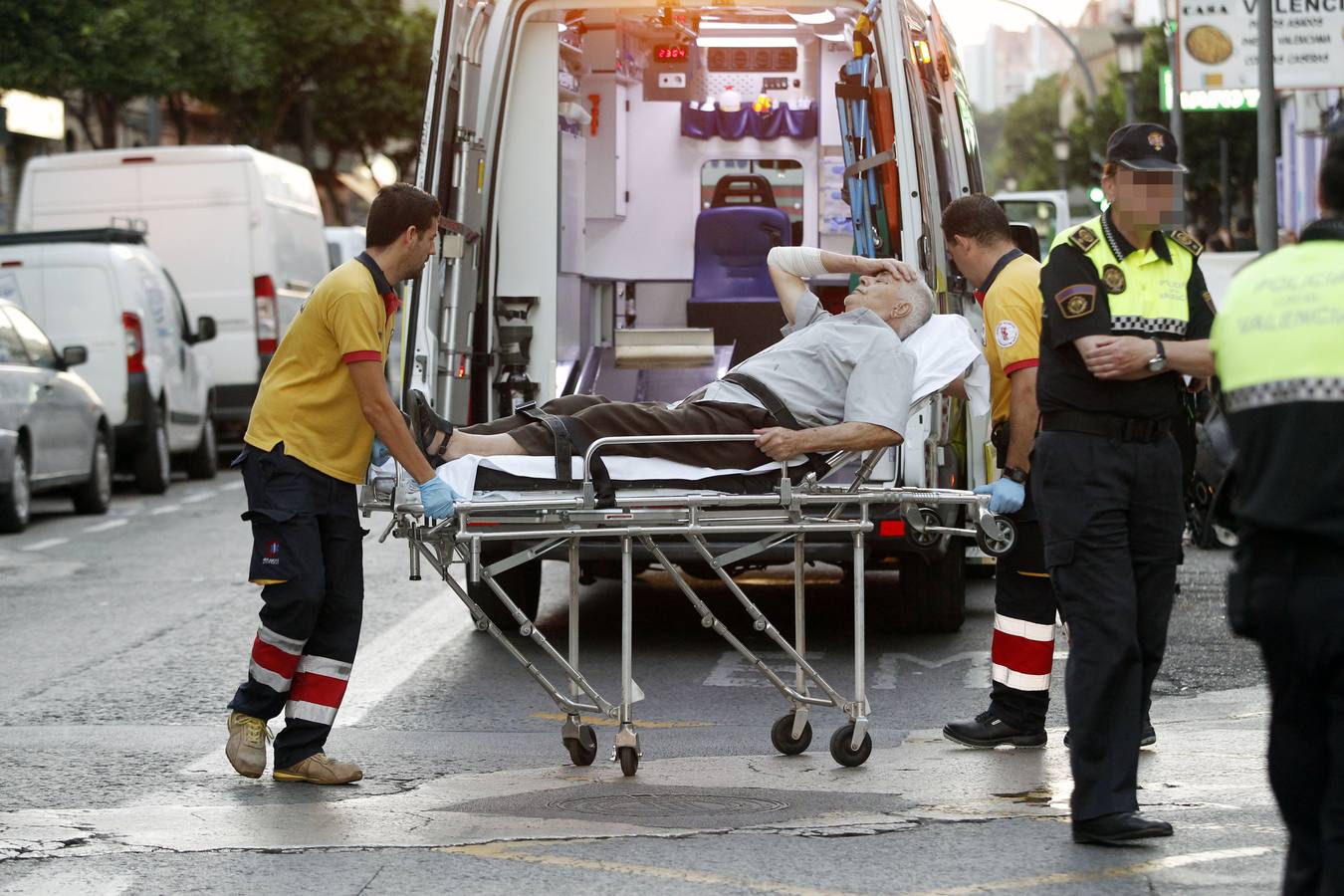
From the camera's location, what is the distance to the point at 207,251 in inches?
850

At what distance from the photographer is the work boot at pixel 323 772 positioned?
6.93 m

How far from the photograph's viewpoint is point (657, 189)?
543 inches

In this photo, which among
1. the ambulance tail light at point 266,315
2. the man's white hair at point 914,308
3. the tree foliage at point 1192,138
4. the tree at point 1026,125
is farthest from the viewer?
the tree at point 1026,125

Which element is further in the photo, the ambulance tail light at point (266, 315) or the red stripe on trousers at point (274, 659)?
the ambulance tail light at point (266, 315)

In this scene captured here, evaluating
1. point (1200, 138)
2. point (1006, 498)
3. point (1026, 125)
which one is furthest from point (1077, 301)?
point (1026, 125)

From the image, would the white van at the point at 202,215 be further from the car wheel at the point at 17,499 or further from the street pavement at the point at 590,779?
the street pavement at the point at 590,779

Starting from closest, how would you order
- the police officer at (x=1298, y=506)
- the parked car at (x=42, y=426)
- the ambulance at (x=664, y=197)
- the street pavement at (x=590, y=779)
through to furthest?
1. the police officer at (x=1298, y=506)
2. the street pavement at (x=590, y=779)
3. the ambulance at (x=664, y=197)
4. the parked car at (x=42, y=426)

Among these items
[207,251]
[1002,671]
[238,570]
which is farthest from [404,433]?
[207,251]

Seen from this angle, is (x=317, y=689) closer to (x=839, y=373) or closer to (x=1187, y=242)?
(x=839, y=373)

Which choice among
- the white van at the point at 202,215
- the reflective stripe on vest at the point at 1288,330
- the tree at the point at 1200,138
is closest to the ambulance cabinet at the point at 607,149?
the white van at the point at 202,215

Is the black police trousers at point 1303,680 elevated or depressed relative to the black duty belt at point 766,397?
depressed

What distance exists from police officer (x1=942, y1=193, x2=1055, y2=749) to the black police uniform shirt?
44.9 inches

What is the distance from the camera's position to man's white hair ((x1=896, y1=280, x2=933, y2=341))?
7652 millimetres

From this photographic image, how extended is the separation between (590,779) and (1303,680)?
3159 millimetres
